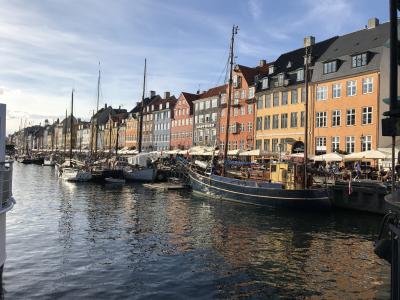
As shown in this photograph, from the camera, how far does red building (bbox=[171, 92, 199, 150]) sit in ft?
292

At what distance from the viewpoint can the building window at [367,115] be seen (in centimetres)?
4638

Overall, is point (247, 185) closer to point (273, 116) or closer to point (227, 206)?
point (227, 206)

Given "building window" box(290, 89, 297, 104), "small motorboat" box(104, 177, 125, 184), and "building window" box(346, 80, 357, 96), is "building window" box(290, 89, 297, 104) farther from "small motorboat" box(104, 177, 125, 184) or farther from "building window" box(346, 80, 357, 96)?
"small motorboat" box(104, 177, 125, 184)

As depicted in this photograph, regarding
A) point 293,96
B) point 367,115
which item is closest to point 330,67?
point 293,96

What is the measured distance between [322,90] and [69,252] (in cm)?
4278

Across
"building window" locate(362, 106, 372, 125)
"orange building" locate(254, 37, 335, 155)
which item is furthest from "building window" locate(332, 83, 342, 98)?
"orange building" locate(254, 37, 335, 155)

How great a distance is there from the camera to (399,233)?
7254 mm

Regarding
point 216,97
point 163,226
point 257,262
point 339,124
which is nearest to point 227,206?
point 163,226

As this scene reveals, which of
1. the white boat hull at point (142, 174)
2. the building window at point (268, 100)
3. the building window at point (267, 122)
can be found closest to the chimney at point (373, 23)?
the building window at point (268, 100)

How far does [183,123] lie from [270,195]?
6116cm

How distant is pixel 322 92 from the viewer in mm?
52969

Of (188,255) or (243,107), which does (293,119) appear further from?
(188,255)

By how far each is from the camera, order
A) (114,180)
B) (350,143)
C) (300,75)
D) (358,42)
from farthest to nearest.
A: (300,75)
(114,180)
(358,42)
(350,143)

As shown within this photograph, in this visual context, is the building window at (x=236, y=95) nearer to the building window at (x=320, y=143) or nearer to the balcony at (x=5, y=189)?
the building window at (x=320, y=143)
